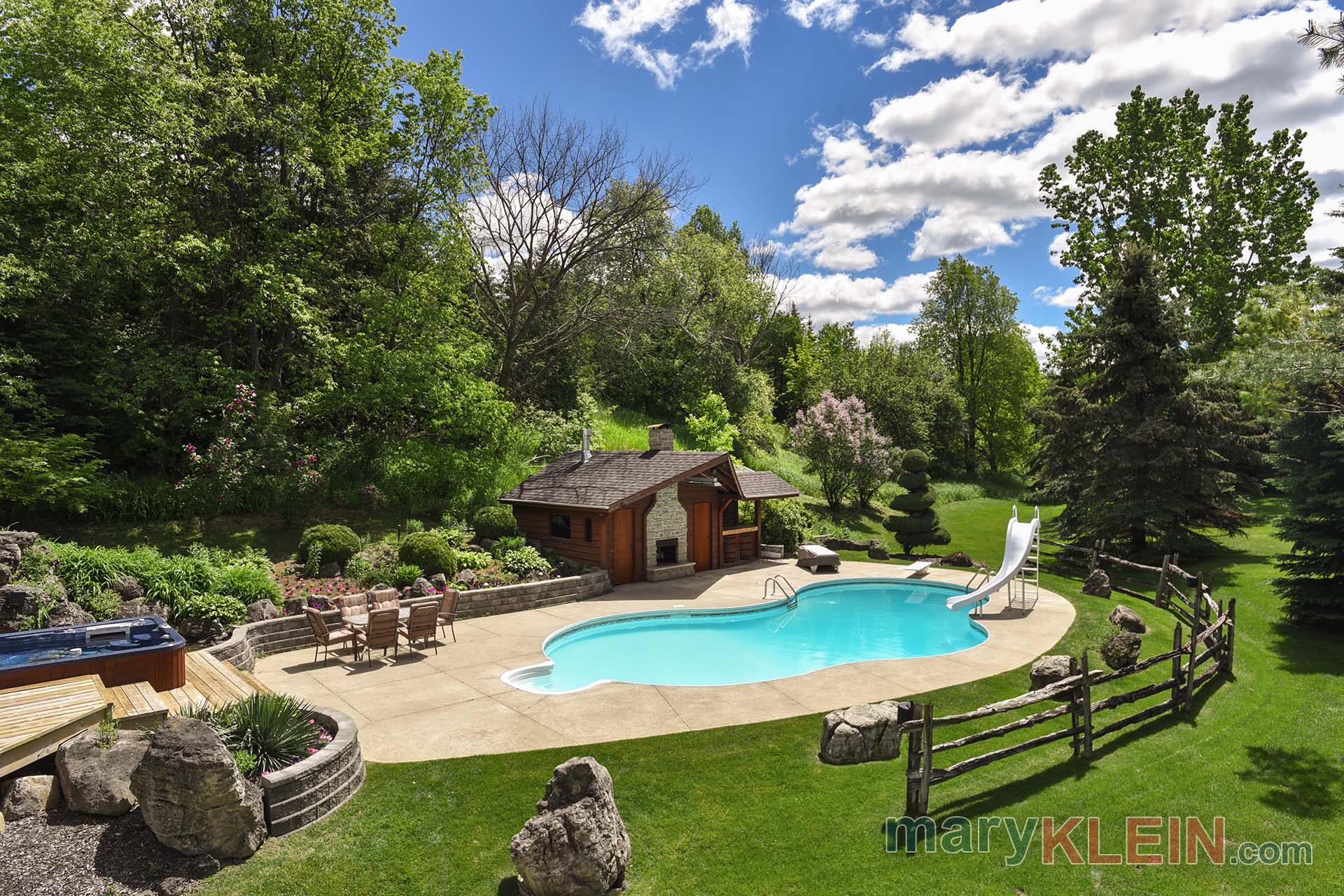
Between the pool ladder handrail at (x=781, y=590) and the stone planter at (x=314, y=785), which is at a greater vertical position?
the stone planter at (x=314, y=785)

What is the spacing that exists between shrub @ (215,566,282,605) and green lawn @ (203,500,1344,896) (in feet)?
24.3

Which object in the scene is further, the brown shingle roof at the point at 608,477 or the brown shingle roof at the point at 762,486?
the brown shingle roof at the point at 762,486

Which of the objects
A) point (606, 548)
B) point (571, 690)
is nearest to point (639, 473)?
point (606, 548)

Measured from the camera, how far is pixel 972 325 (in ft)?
146

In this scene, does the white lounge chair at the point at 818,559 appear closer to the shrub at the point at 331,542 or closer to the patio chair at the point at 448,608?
the patio chair at the point at 448,608

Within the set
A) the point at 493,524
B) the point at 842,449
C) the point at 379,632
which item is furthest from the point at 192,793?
the point at 842,449

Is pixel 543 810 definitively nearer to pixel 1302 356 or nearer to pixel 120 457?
pixel 1302 356

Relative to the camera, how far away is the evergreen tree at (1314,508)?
12.6 metres

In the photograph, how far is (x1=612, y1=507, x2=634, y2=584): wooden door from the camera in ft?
61.4

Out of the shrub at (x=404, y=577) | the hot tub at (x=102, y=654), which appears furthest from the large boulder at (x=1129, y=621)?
the hot tub at (x=102, y=654)

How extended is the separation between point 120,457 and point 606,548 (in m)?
13.7

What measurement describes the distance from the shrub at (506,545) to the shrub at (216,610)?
628cm

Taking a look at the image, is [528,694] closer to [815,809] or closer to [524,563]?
[815,809]

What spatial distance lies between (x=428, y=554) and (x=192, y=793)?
10.1m
